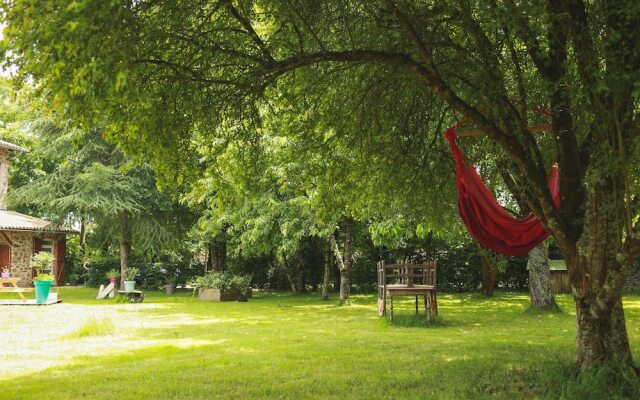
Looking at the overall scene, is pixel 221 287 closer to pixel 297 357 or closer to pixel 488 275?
pixel 488 275

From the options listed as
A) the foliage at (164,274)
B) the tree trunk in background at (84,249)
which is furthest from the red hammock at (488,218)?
the tree trunk in background at (84,249)

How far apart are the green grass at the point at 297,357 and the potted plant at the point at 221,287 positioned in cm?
505

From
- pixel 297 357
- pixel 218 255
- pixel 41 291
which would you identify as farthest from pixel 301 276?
pixel 297 357

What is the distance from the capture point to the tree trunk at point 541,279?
11.7 meters

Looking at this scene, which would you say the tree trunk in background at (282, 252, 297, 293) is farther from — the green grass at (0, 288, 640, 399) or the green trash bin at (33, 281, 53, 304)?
the green grass at (0, 288, 640, 399)

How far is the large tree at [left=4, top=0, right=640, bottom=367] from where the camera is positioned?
380 centimetres

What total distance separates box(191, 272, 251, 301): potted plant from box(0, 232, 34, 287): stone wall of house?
10489 mm

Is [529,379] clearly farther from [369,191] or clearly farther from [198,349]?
[198,349]

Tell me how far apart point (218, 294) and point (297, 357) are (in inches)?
413

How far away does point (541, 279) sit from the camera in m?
11.9

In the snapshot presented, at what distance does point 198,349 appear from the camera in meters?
7.22

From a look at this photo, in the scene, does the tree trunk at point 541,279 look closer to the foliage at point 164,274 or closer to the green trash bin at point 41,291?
the green trash bin at point 41,291

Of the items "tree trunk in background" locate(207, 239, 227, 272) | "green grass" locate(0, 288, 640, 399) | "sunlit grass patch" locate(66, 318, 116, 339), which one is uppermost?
"tree trunk in background" locate(207, 239, 227, 272)

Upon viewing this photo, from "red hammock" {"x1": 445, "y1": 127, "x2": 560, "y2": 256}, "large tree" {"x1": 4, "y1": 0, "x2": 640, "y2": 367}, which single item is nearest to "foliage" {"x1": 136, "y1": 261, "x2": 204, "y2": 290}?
"large tree" {"x1": 4, "y1": 0, "x2": 640, "y2": 367}
